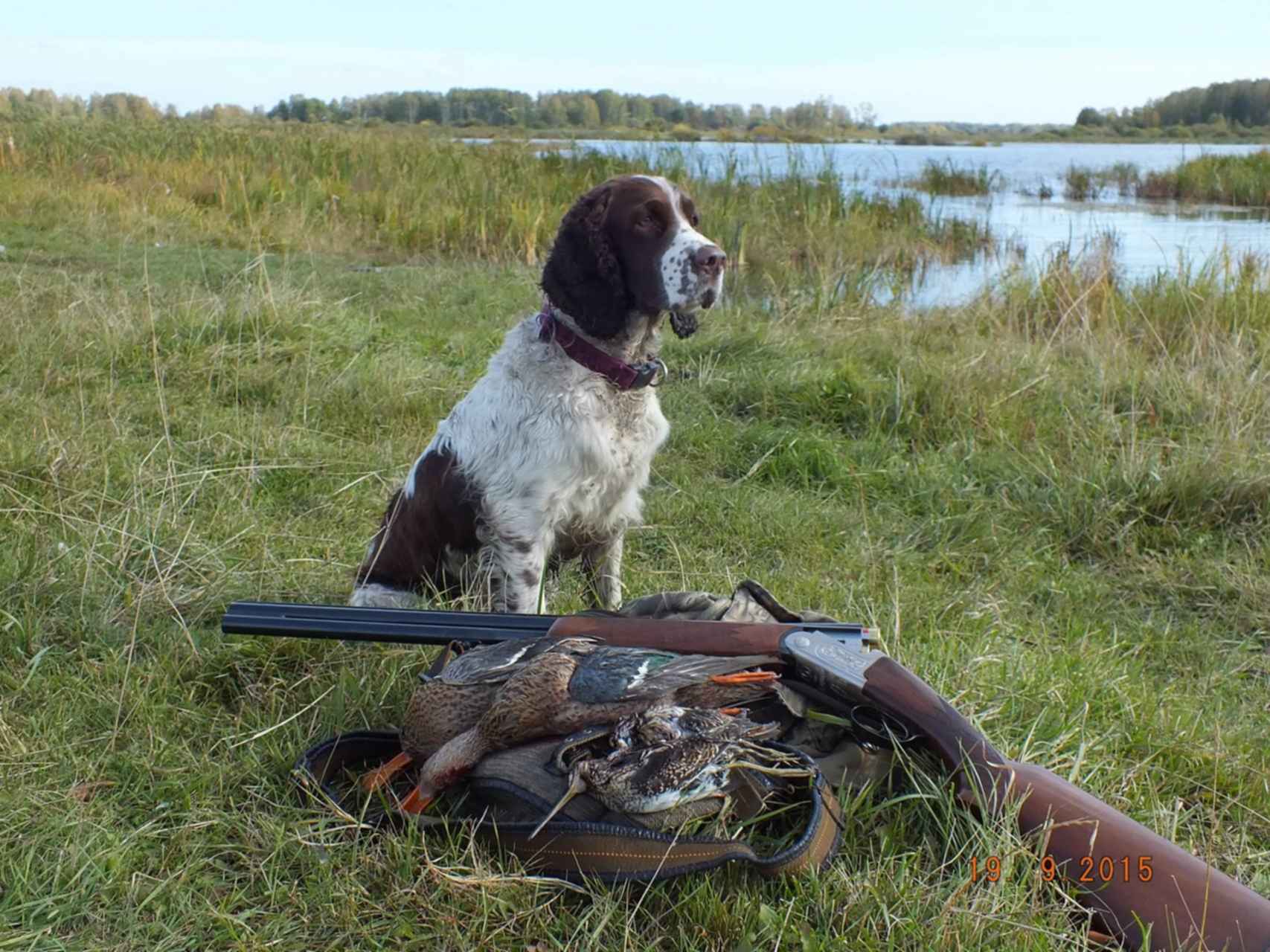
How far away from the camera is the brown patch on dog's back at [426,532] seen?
11.8 feet

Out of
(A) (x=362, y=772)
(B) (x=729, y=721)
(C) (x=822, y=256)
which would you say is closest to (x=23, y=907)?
(A) (x=362, y=772)

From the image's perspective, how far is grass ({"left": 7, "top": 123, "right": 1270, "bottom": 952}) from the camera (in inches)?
83.3

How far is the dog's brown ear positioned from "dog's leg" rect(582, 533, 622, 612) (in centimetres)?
74

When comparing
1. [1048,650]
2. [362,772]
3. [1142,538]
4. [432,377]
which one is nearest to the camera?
[362,772]

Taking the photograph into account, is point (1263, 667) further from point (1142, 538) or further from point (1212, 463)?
point (1212, 463)

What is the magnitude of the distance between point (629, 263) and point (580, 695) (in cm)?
174

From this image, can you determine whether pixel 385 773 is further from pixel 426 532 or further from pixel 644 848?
pixel 426 532

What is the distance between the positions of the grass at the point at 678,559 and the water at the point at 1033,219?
6.80 ft

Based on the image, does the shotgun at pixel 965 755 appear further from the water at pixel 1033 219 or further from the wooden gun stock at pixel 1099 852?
the water at pixel 1033 219

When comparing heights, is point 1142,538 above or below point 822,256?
below

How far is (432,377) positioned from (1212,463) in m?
3.84

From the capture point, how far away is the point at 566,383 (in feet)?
11.6

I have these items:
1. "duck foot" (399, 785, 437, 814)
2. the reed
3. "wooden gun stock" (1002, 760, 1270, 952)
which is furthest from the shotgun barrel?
the reed

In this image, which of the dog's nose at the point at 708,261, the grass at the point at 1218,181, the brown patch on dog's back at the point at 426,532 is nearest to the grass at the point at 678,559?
the brown patch on dog's back at the point at 426,532
